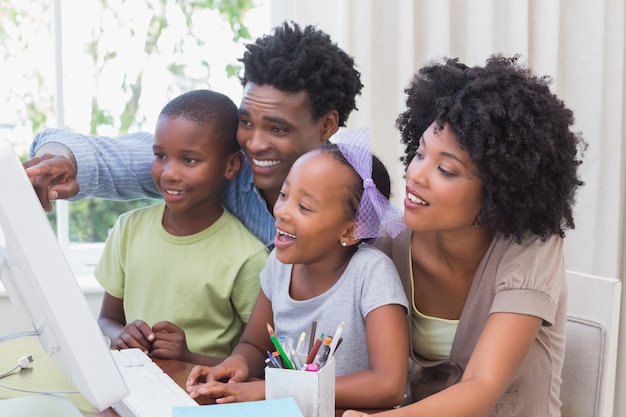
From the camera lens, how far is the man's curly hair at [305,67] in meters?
1.61

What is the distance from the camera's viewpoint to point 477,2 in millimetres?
2371

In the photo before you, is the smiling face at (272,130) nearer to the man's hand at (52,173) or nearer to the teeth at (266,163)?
the teeth at (266,163)

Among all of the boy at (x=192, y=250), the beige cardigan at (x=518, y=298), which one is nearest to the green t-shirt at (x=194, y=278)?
the boy at (x=192, y=250)

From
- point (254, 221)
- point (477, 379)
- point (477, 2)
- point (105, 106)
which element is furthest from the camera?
point (105, 106)

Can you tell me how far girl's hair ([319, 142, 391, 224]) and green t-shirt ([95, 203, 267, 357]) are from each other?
1.01 ft

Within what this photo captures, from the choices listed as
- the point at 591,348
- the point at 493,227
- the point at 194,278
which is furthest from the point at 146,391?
the point at 591,348

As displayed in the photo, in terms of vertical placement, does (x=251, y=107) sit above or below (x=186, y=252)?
above

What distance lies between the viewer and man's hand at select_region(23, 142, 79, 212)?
1.45 metres

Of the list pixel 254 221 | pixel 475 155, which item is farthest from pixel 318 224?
pixel 254 221

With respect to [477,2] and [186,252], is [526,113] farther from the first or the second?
[477,2]

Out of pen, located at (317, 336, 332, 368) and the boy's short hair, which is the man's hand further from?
pen, located at (317, 336, 332, 368)

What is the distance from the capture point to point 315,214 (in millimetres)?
1297

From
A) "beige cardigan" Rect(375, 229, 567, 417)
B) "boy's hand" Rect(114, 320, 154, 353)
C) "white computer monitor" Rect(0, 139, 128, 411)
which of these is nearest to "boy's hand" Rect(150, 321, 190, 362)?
"boy's hand" Rect(114, 320, 154, 353)

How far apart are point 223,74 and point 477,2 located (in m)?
0.84
